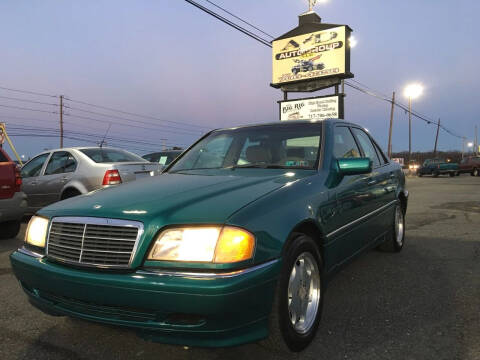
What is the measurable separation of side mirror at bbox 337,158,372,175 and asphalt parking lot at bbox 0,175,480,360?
1.08m

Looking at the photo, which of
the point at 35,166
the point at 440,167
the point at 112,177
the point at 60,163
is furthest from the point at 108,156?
the point at 440,167

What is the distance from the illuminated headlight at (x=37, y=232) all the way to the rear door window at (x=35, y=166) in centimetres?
542

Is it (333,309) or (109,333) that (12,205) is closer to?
(109,333)

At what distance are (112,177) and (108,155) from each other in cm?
78

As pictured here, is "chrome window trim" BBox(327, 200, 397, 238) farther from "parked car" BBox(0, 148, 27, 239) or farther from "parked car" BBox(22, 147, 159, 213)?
"parked car" BBox(0, 148, 27, 239)

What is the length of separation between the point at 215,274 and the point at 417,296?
2206mm

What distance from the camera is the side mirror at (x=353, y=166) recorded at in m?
2.85

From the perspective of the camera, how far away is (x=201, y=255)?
6.22 feet

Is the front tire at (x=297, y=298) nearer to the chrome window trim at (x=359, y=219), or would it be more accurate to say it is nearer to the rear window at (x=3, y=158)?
the chrome window trim at (x=359, y=219)

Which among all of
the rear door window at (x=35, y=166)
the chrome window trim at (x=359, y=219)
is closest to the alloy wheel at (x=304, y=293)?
the chrome window trim at (x=359, y=219)

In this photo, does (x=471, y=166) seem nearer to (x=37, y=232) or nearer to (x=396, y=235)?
(x=396, y=235)

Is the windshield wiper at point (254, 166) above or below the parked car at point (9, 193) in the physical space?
above

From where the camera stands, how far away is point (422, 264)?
4.19 m

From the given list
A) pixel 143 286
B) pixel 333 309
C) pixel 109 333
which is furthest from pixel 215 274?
pixel 333 309
